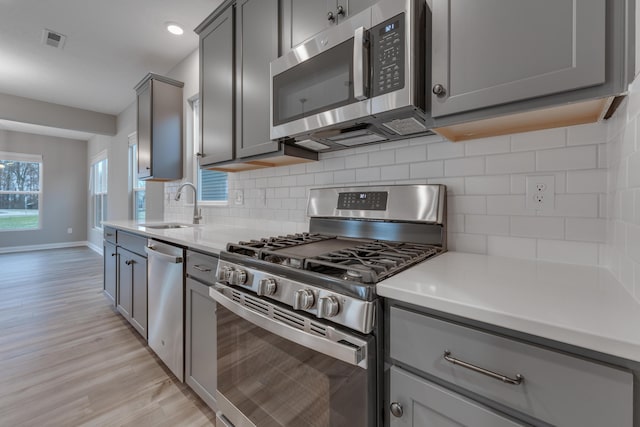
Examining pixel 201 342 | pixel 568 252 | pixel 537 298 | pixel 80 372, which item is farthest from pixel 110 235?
pixel 568 252

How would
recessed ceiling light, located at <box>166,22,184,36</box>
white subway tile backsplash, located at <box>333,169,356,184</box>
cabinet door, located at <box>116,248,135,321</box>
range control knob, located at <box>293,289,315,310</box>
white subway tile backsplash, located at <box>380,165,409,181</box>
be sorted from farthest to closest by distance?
recessed ceiling light, located at <box>166,22,184,36</box> → cabinet door, located at <box>116,248,135,321</box> → white subway tile backsplash, located at <box>333,169,356,184</box> → white subway tile backsplash, located at <box>380,165,409,181</box> → range control knob, located at <box>293,289,315,310</box>

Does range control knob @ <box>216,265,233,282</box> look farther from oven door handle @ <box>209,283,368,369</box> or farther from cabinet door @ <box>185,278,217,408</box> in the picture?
cabinet door @ <box>185,278,217,408</box>

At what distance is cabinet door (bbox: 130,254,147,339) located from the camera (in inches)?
83.3

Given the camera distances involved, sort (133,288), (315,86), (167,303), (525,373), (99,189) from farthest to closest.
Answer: (99,189) → (133,288) → (167,303) → (315,86) → (525,373)

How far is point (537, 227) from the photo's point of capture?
107 centimetres

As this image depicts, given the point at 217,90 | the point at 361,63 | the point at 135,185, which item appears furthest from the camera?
the point at 135,185

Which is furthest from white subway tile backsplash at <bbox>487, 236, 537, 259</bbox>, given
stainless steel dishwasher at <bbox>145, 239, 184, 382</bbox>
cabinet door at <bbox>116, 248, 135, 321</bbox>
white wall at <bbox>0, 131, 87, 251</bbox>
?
white wall at <bbox>0, 131, 87, 251</bbox>

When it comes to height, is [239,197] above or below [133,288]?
above

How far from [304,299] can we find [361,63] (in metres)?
0.90

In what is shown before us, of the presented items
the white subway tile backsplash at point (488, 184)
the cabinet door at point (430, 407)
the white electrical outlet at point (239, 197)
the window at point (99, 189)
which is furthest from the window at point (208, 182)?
the window at point (99, 189)

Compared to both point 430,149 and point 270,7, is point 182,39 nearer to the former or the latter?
point 270,7

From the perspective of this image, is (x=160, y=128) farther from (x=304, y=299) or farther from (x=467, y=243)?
(x=467, y=243)

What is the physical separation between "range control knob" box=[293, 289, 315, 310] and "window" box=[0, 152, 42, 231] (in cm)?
838

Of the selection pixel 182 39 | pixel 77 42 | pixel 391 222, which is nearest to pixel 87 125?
pixel 77 42
